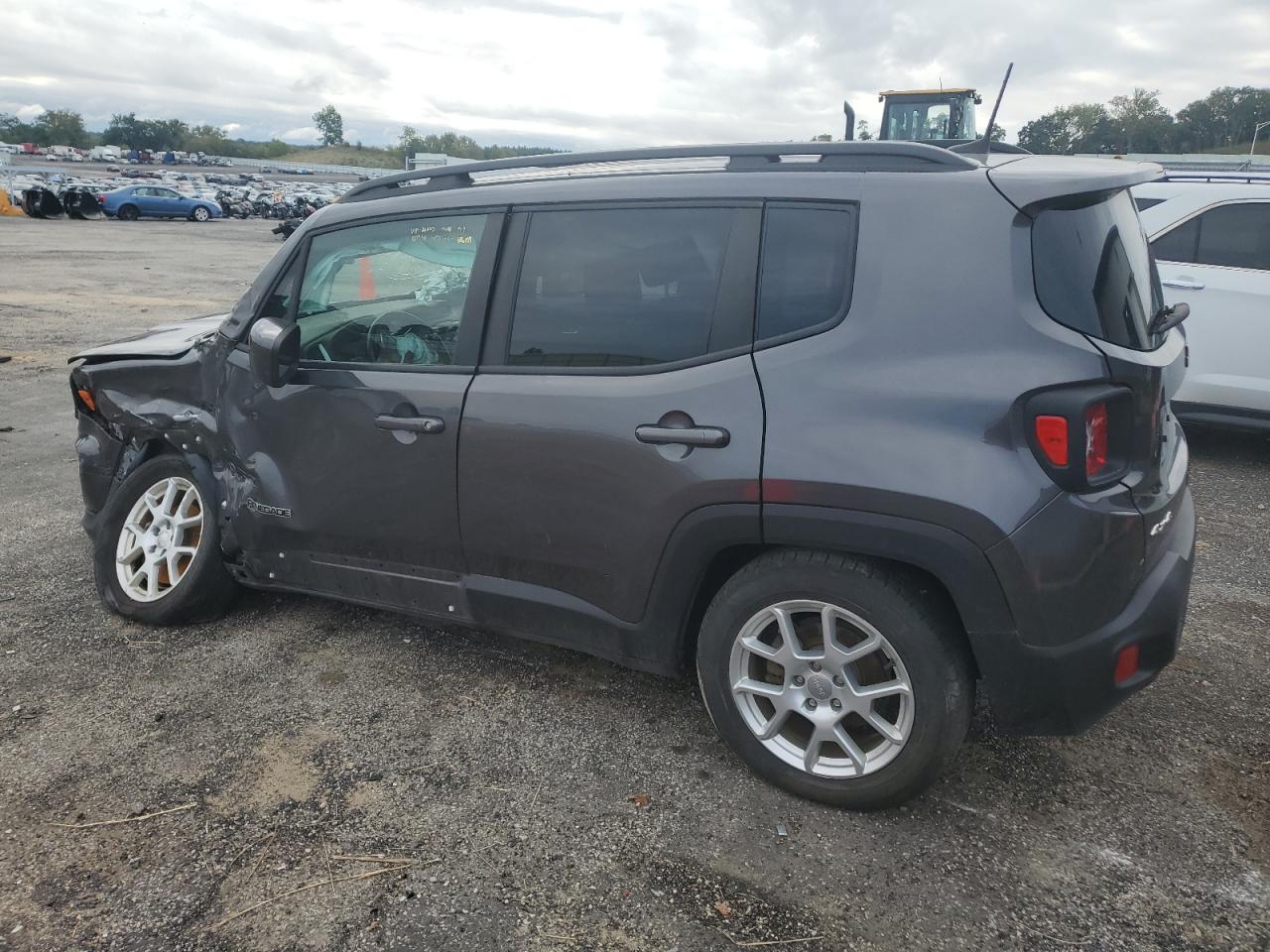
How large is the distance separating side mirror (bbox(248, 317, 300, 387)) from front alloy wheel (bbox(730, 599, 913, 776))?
6.33 ft

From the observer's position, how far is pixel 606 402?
288 centimetres

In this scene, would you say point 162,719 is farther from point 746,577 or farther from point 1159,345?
point 1159,345

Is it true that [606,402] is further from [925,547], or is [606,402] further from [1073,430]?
[1073,430]

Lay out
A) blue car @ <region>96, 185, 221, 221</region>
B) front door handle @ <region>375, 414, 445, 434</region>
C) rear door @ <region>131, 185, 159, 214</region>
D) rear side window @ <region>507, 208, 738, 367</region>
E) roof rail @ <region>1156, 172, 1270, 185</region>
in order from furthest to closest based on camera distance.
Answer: rear door @ <region>131, 185, 159, 214</region> → blue car @ <region>96, 185, 221, 221</region> → roof rail @ <region>1156, 172, 1270, 185</region> → front door handle @ <region>375, 414, 445, 434</region> → rear side window @ <region>507, 208, 738, 367</region>

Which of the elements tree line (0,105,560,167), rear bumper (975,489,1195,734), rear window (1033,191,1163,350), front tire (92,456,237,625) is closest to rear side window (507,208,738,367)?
rear window (1033,191,1163,350)

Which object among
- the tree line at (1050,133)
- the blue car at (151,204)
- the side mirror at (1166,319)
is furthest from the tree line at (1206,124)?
Answer: the side mirror at (1166,319)

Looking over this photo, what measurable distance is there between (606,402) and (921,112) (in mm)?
16747

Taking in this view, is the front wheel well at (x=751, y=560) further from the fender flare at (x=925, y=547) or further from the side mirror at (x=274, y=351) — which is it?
the side mirror at (x=274, y=351)

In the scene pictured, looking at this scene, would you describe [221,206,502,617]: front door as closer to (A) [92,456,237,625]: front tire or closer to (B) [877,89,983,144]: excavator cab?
(A) [92,456,237,625]: front tire

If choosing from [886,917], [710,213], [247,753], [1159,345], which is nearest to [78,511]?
[247,753]

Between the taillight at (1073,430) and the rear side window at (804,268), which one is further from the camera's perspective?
the rear side window at (804,268)

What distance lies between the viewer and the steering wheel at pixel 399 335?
329 cm

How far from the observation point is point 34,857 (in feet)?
8.46

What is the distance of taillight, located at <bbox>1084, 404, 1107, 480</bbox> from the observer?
233cm
